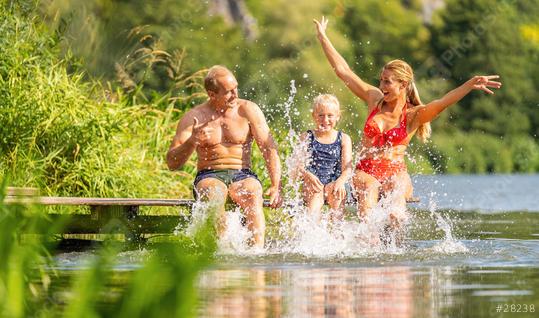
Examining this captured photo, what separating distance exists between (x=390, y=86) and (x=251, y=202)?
4.40ft

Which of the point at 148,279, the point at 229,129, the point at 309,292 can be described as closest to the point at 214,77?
the point at 229,129

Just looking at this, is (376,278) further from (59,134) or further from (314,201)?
(59,134)

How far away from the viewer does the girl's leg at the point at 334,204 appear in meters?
10.7

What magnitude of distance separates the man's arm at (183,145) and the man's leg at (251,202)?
0.43 m

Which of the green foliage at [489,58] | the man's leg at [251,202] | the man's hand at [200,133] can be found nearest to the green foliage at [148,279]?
the man's hand at [200,133]

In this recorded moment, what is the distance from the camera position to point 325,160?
10883 mm

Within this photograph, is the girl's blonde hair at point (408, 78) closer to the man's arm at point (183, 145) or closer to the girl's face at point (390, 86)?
the girl's face at point (390, 86)

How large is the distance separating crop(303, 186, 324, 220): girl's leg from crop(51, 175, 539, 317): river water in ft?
0.94

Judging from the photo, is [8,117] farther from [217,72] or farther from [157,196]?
[217,72]

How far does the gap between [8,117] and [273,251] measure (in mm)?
3555

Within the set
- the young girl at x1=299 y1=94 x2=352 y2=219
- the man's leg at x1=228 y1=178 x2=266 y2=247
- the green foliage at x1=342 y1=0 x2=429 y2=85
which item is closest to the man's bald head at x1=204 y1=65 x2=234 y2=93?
the man's leg at x1=228 y1=178 x2=266 y2=247

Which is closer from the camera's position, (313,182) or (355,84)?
(313,182)

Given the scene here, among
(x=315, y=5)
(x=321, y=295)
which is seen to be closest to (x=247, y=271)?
(x=321, y=295)

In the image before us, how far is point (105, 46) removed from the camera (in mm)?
16250
